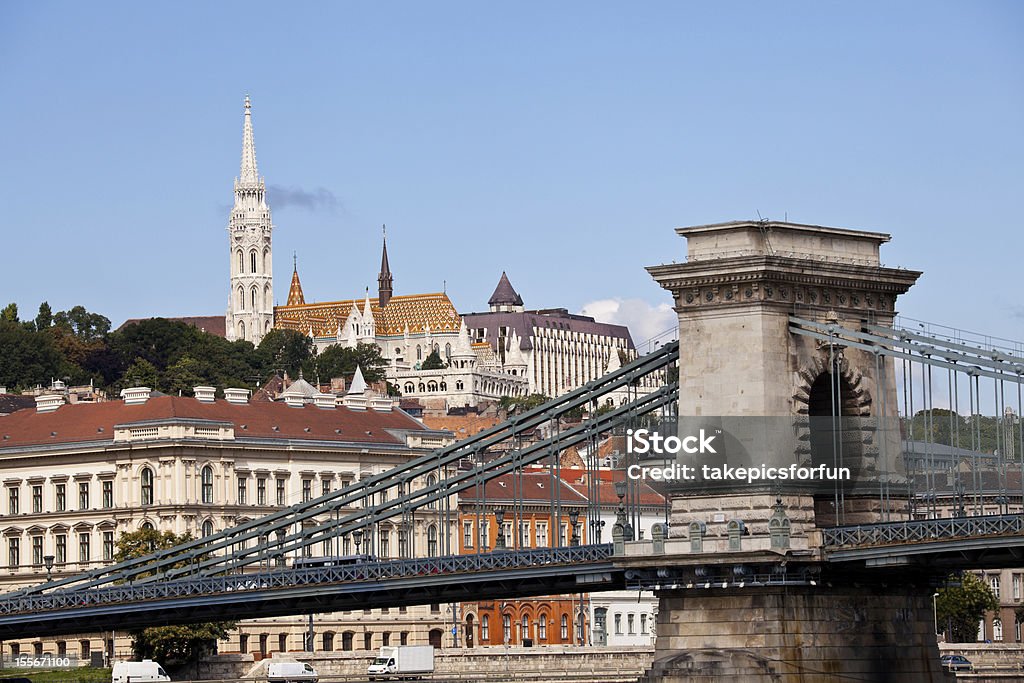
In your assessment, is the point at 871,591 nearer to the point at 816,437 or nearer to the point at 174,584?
the point at 816,437

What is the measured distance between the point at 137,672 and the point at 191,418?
2505 centimetres

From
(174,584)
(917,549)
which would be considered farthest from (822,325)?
(174,584)

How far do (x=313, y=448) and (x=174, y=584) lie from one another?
4793 cm

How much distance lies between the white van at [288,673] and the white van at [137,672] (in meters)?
3.87

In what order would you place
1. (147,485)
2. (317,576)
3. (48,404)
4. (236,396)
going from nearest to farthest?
(317,576), (147,485), (48,404), (236,396)

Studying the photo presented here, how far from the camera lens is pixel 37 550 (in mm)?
129875

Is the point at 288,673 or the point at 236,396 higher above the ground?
the point at 236,396

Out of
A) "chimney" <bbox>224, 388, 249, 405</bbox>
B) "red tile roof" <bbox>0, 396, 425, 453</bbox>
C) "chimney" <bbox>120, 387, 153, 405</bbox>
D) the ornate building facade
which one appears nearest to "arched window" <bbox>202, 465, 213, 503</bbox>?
the ornate building facade

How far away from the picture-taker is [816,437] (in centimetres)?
7275

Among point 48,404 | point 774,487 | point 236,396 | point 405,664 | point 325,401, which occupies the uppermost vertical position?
point 325,401

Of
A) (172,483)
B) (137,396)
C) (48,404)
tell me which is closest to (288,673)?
(172,483)

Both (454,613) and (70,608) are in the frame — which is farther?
(454,613)

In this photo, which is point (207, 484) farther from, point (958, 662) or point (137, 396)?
point (958, 662)

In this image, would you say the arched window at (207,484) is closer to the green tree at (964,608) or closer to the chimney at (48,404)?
the chimney at (48,404)
